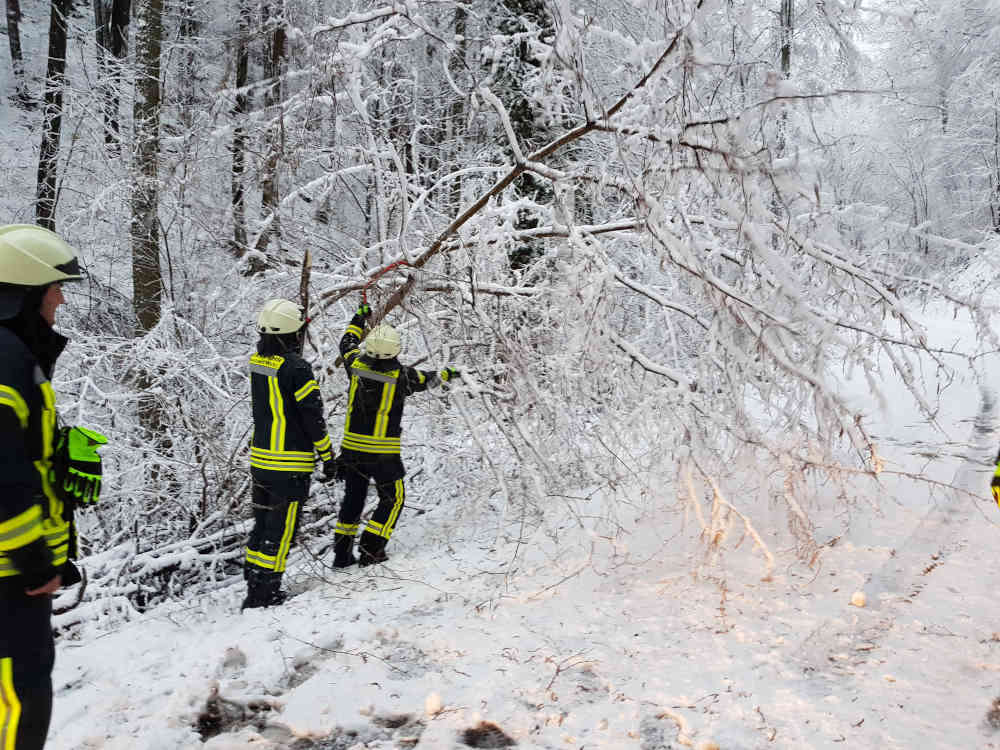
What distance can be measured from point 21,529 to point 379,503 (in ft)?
10.1

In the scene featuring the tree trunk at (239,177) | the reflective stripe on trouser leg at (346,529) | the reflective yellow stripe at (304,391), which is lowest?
the reflective stripe on trouser leg at (346,529)

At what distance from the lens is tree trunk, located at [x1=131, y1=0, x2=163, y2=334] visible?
624 cm

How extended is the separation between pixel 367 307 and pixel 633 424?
2.05 m

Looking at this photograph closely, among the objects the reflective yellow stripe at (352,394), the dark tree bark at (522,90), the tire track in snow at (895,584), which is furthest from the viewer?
the dark tree bark at (522,90)

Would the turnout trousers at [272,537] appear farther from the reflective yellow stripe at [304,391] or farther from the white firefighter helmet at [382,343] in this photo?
the white firefighter helmet at [382,343]

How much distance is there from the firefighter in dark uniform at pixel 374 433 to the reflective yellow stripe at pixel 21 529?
2.73 metres

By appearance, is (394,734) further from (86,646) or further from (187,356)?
(187,356)

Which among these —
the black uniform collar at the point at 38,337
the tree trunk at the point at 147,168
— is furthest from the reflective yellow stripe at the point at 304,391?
the tree trunk at the point at 147,168

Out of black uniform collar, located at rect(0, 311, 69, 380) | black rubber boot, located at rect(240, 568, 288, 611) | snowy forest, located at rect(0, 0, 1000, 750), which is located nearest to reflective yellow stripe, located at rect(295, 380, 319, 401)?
snowy forest, located at rect(0, 0, 1000, 750)

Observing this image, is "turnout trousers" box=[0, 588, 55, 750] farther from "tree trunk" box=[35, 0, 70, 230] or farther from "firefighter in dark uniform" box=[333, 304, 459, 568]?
"tree trunk" box=[35, 0, 70, 230]

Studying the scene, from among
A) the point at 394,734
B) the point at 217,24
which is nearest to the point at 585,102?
the point at 394,734

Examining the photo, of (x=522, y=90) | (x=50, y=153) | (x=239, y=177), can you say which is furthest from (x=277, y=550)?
(x=522, y=90)

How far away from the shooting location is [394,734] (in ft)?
9.55

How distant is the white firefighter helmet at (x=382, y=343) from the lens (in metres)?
4.96
